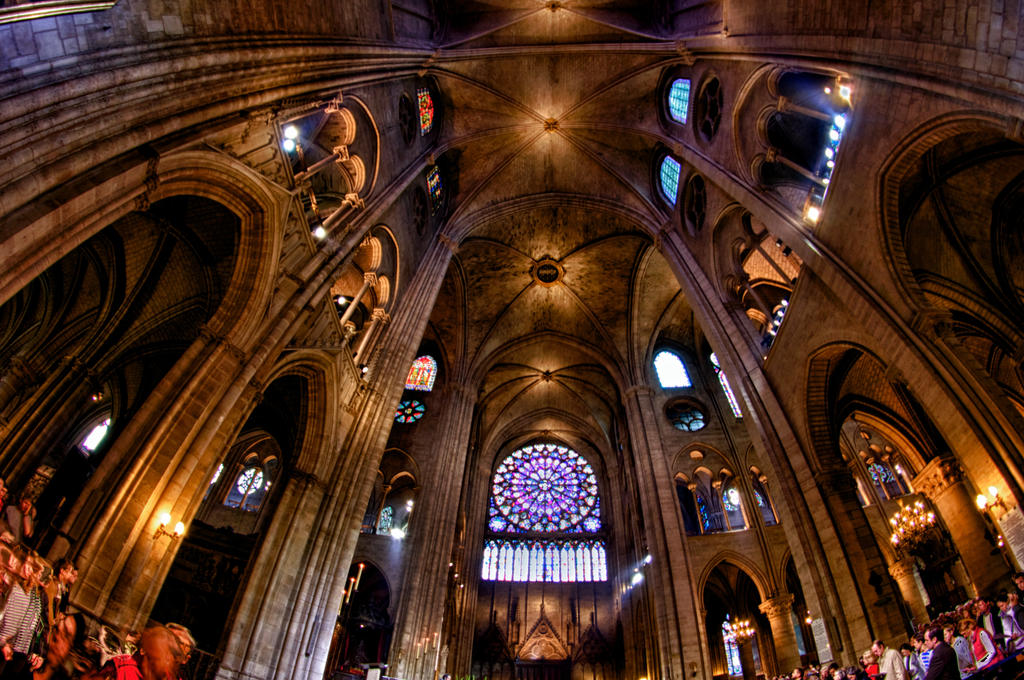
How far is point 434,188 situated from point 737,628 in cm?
1856

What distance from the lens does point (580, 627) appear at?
2422 cm

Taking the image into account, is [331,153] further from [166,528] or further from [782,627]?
[782,627]

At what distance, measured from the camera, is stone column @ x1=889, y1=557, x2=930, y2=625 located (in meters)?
14.1

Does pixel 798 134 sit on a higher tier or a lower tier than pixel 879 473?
higher

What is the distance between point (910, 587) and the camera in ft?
47.8

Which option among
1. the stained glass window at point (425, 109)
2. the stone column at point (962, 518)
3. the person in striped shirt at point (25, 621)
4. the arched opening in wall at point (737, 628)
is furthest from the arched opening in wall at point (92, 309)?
the arched opening in wall at point (737, 628)

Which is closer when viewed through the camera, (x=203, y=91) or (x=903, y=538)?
(x=203, y=91)

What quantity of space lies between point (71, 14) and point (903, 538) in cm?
1965

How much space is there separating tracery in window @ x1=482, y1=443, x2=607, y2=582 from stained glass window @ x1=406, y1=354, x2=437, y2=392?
8.14 metres

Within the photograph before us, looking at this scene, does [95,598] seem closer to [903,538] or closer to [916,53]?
[916,53]

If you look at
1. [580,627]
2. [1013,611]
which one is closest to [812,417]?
[1013,611]

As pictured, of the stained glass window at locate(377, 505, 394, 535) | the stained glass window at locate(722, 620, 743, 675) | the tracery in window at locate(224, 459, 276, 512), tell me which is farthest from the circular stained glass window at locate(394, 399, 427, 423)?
the stained glass window at locate(722, 620, 743, 675)

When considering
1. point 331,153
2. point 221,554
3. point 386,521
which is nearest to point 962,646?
point 331,153

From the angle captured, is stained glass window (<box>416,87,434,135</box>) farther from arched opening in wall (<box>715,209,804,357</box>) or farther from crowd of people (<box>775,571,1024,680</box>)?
crowd of people (<box>775,571,1024,680</box>)
